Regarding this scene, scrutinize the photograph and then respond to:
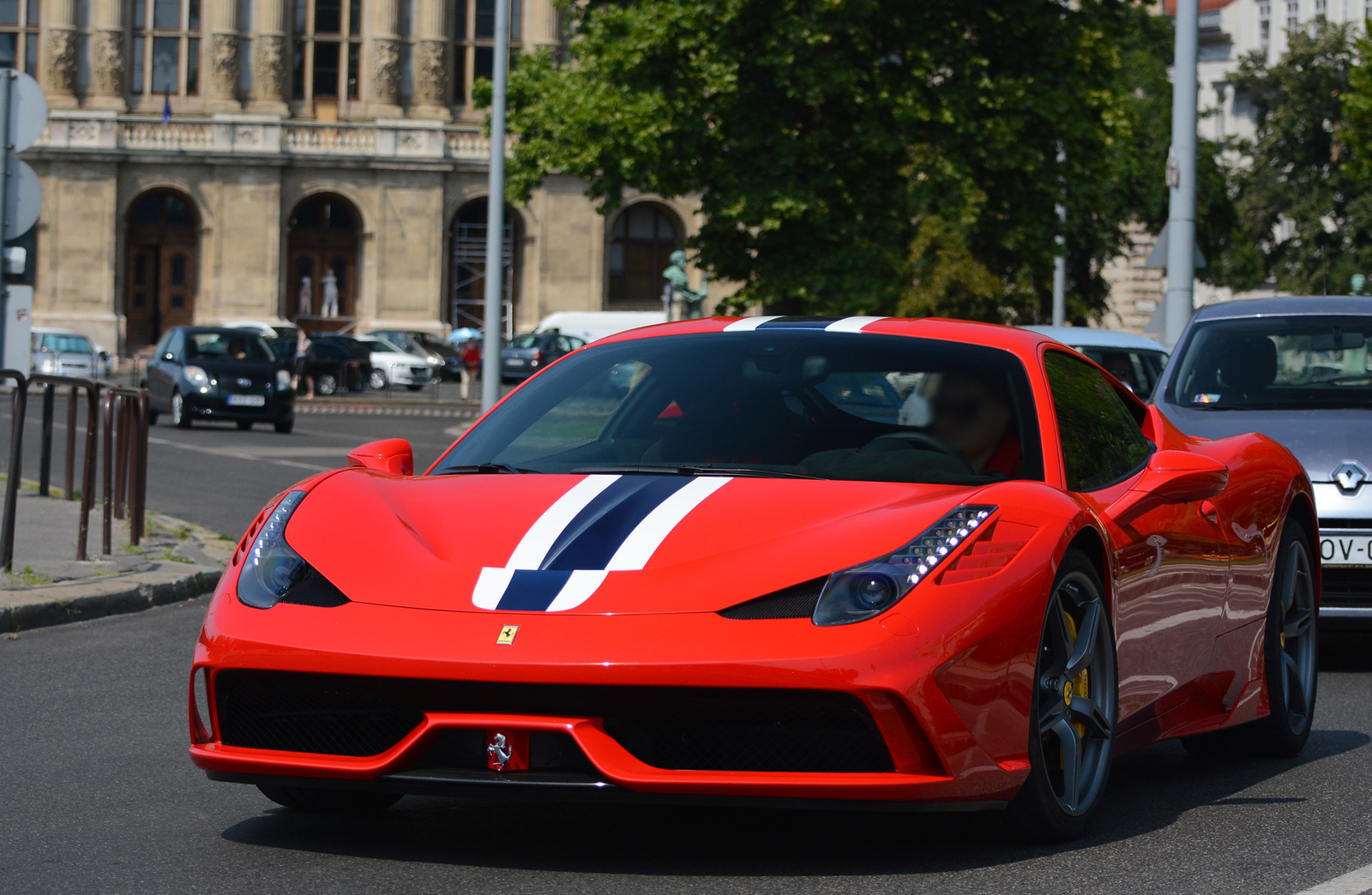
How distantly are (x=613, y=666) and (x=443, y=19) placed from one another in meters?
65.1

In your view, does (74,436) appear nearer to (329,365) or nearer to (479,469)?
(479,469)

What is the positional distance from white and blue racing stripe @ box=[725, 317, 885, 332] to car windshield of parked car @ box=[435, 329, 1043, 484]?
0.14 ft

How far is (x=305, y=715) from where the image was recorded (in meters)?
4.45

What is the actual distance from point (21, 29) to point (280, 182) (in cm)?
1050

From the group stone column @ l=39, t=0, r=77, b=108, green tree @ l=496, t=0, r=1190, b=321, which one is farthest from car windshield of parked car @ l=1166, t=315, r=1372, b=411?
stone column @ l=39, t=0, r=77, b=108

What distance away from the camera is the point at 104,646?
342 inches

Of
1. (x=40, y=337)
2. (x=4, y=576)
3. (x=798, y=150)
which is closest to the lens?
(x=4, y=576)

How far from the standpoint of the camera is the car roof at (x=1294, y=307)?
9914 millimetres

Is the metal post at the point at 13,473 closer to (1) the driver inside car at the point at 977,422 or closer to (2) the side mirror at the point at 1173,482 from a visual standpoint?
(1) the driver inside car at the point at 977,422

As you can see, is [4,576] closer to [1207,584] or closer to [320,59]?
[1207,584]

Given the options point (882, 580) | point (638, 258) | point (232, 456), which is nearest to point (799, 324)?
point (882, 580)

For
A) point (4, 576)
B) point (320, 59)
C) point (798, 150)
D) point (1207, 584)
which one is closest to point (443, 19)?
point (320, 59)

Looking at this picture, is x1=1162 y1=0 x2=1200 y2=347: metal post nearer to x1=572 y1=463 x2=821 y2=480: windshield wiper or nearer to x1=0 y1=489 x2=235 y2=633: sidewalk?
x1=0 y1=489 x2=235 y2=633: sidewalk

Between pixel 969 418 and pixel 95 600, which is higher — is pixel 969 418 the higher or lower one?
the higher one
